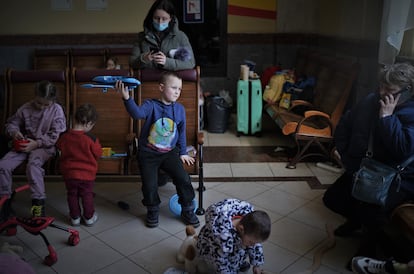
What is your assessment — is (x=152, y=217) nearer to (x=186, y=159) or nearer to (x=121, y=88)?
(x=186, y=159)

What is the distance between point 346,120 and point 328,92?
173 centimetres

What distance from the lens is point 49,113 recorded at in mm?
2996

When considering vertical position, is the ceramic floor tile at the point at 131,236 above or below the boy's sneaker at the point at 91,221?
below

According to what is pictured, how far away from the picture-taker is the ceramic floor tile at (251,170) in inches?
151

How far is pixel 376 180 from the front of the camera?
90.9 inches

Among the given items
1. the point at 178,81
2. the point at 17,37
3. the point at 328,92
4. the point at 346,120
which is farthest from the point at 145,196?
the point at 17,37

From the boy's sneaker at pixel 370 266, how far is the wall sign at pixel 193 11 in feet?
15.2

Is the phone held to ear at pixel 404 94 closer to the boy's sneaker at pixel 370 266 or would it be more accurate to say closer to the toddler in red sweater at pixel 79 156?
the boy's sneaker at pixel 370 266

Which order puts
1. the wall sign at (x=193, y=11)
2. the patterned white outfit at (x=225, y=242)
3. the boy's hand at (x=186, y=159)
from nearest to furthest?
the patterned white outfit at (x=225, y=242)
the boy's hand at (x=186, y=159)
the wall sign at (x=193, y=11)

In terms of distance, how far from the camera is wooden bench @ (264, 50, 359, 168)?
3.94 m

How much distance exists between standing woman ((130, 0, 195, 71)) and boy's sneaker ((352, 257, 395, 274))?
188 cm

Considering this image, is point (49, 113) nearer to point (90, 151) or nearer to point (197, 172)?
point (90, 151)

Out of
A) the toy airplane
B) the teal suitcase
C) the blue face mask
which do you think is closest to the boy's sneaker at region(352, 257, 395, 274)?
the toy airplane

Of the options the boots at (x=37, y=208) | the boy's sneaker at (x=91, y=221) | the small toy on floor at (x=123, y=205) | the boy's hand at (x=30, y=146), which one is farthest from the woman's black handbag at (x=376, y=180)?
the boy's hand at (x=30, y=146)
